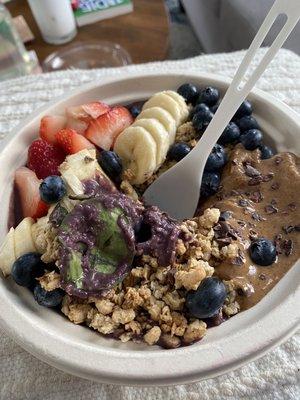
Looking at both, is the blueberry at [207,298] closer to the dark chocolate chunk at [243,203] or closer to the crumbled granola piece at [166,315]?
the crumbled granola piece at [166,315]

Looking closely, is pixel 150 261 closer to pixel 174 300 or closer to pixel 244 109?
pixel 174 300

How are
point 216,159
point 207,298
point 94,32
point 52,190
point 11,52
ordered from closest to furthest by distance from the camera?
point 207,298
point 52,190
point 216,159
point 11,52
point 94,32

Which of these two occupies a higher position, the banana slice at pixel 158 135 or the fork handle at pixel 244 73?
the fork handle at pixel 244 73

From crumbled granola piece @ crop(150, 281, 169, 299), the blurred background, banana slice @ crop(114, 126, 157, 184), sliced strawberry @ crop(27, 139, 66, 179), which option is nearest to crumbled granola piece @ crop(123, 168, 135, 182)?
banana slice @ crop(114, 126, 157, 184)

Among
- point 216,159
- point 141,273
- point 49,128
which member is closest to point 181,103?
point 216,159

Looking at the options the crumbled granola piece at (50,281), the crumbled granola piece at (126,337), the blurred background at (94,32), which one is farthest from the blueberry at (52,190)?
the blurred background at (94,32)
